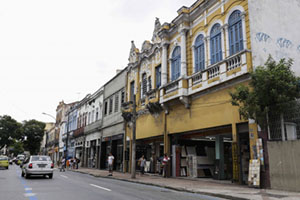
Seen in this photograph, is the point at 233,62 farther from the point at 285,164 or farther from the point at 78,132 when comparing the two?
the point at 78,132

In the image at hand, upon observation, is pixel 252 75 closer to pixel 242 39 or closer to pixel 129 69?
pixel 242 39

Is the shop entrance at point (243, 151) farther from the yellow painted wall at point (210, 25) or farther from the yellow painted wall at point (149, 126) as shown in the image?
the yellow painted wall at point (149, 126)

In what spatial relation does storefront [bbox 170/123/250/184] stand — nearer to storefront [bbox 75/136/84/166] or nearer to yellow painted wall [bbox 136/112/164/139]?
yellow painted wall [bbox 136/112/164/139]

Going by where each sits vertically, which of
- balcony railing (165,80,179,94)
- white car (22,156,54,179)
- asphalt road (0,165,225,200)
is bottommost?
asphalt road (0,165,225,200)

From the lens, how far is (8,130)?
68562 mm

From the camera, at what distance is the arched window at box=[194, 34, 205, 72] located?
17703mm

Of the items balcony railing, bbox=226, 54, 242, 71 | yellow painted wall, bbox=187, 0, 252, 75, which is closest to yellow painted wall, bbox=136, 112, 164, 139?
yellow painted wall, bbox=187, 0, 252, 75

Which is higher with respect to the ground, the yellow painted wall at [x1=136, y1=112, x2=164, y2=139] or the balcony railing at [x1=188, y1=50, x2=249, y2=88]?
the balcony railing at [x1=188, y1=50, x2=249, y2=88]

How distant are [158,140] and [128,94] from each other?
700 centimetres

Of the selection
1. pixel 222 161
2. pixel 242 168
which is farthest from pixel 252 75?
pixel 222 161

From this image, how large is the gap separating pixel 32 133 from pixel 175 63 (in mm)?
70143

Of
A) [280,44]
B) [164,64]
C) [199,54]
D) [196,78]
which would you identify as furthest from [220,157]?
[164,64]

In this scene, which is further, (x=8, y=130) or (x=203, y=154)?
(x=8, y=130)

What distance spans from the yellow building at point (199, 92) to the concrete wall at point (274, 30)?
1.46 ft
